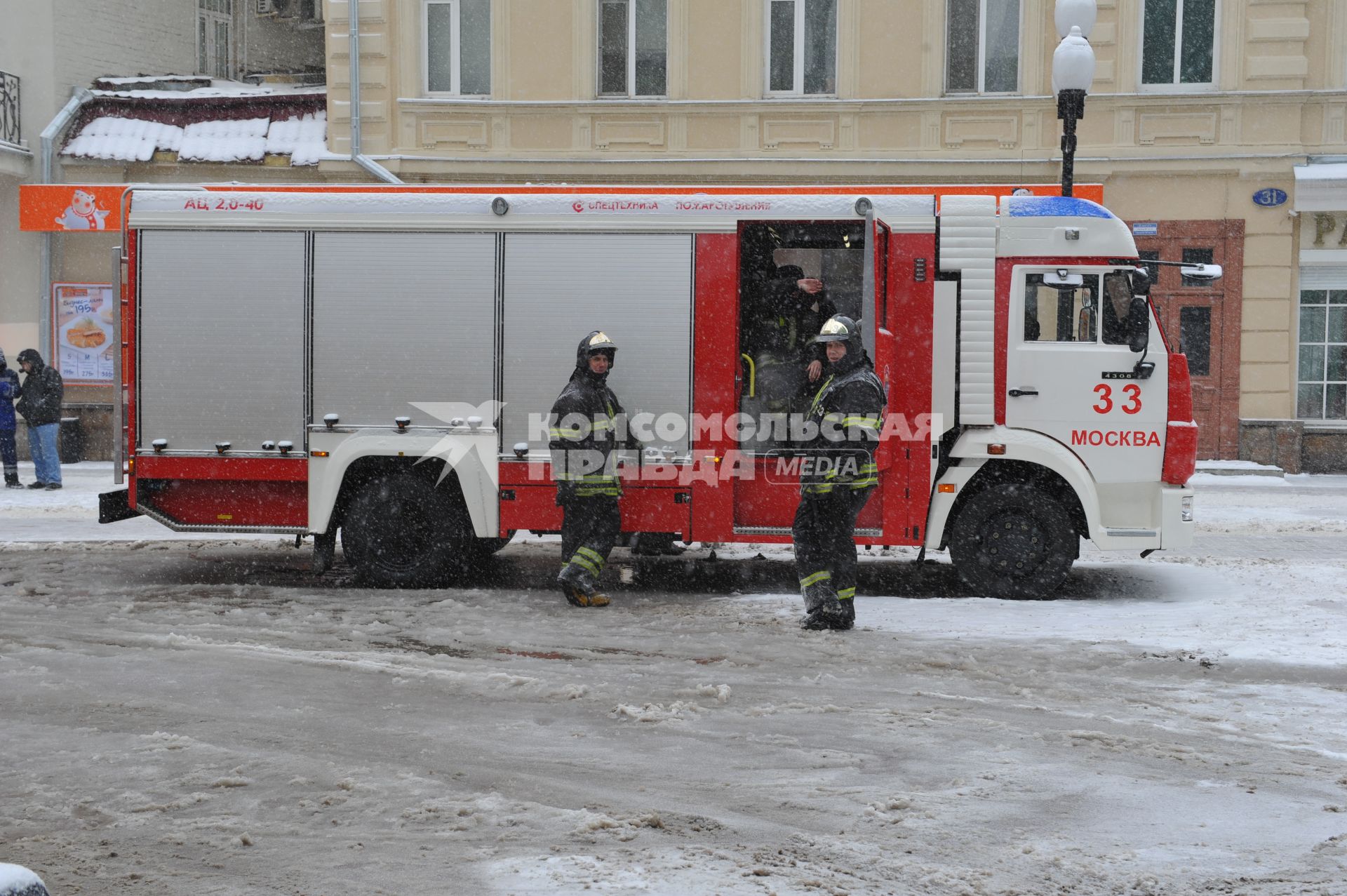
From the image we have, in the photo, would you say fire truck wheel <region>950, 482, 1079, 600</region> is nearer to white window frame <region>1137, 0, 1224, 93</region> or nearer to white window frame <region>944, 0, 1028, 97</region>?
white window frame <region>944, 0, 1028, 97</region>

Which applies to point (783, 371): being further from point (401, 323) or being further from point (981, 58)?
point (981, 58)

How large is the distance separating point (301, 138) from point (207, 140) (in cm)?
140

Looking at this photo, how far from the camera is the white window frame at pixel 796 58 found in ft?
63.6

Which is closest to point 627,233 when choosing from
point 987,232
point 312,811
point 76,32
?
point 987,232

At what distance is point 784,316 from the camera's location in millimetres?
9844

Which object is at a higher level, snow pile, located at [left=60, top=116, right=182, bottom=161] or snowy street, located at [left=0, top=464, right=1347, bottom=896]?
snow pile, located at [left=60, top=116, right=182, bottom=161]

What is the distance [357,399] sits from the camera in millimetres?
9508

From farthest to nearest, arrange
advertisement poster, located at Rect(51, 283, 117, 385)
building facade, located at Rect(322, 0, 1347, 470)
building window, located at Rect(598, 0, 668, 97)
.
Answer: advertisement poster, located at Rect(51, 283, 117, 385)
building window, located at Rect(598, 0, 668, 97)
building facade, located at Rect(322, 0, 1347, 470)

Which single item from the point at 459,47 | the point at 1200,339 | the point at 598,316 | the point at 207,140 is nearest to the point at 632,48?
the point at 459,47

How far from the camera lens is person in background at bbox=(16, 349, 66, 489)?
667 inches

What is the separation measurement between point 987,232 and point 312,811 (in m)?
6.21

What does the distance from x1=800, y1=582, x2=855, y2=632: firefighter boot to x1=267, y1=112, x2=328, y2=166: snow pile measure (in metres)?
13.9

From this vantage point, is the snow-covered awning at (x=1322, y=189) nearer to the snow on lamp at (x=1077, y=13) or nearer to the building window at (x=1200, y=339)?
the building window at (x=1200, y=339)

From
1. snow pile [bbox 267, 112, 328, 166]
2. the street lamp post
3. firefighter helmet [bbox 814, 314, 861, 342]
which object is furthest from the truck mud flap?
snow pile [bbox 267, 112, 328, 166]
